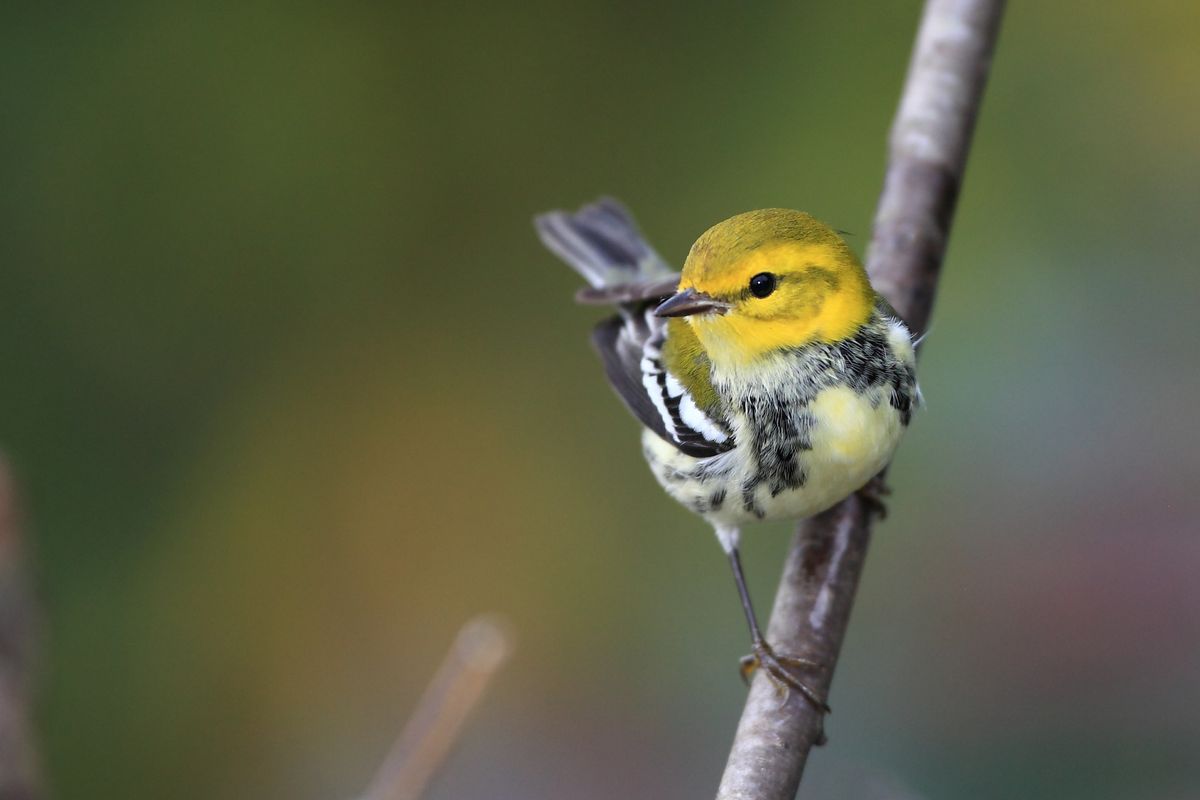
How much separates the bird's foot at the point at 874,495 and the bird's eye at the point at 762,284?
0.46m

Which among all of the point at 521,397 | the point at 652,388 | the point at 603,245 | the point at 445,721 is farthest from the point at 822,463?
the point at 521,397

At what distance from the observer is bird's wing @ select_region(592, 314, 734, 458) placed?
1.97 meters

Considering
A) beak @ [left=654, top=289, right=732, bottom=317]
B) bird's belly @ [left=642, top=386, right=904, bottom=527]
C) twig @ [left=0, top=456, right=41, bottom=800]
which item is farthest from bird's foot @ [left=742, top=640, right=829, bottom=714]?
twig @ [left=0, top=456, right=41, bottom=800]

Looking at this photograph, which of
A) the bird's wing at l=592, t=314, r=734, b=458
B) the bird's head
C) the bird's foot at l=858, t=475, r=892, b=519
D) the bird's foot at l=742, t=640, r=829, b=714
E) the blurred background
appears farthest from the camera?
the blurred background

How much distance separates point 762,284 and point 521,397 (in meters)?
2.19

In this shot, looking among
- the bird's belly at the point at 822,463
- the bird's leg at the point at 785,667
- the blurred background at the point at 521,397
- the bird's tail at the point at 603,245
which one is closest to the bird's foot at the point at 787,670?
the bird's leg at the point at 785,667

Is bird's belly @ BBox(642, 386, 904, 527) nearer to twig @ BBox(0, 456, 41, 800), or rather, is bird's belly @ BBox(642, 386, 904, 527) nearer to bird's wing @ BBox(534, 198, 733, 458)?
bird's wing @ BBox(534, 198, 733, 458)

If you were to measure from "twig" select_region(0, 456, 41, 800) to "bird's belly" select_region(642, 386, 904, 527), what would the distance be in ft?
3.29

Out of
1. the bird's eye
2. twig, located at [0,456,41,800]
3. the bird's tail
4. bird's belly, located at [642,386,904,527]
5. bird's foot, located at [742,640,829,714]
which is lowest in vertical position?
twig, located at [0,456,41,800]

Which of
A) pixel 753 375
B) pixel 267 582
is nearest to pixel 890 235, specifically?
pixel 753 375

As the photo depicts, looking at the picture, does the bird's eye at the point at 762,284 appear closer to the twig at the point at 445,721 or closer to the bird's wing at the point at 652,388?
the bird's wing at the point at 652,388

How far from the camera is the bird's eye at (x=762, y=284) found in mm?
1747

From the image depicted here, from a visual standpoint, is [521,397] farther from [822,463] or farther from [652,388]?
[822,463]

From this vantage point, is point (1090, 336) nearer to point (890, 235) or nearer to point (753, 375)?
point (890, 235)
